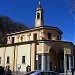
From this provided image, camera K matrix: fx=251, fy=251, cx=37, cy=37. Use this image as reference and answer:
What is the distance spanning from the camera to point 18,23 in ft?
295

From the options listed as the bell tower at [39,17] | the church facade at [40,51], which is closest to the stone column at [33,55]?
the church facade at [40,51]

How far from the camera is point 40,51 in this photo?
165 feet

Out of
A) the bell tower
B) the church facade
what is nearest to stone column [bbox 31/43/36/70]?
the church facade

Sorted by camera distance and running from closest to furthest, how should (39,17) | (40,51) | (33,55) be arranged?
(40,51) → (33,55) → (39,17)

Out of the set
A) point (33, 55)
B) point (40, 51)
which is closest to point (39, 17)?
point (40, 51)

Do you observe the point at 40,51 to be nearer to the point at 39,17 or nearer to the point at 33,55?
the point at 33,55

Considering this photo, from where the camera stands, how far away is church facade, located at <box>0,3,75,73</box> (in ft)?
165

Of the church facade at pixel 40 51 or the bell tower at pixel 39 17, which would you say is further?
the bell tower at pixel 39 17

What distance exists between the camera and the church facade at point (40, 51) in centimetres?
5019

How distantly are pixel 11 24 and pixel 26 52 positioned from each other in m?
35.9

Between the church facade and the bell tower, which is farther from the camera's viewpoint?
the bell tower

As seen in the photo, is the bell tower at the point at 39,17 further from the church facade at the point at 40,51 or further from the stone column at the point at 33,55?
the stone column at the point at 33,55

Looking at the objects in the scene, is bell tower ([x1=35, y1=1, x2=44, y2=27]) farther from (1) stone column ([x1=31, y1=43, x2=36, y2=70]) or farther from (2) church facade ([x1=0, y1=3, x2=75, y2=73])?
(1) stone column ([x1=31, y1=43, x2=36, y2=70])

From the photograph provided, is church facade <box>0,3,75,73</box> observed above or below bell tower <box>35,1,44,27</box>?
below
